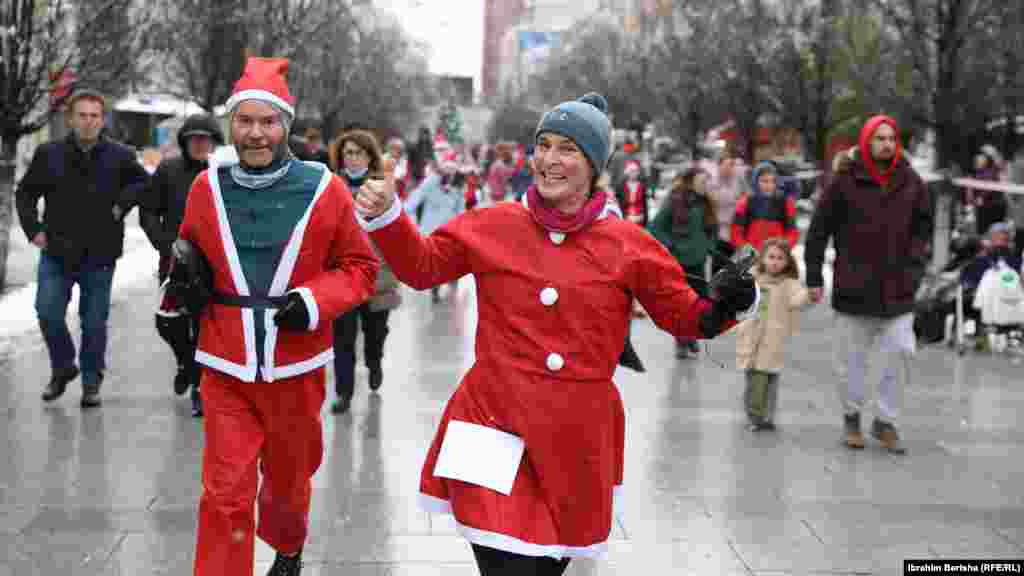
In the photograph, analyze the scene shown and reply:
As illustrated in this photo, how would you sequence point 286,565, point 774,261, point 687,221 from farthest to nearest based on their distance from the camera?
point 687,221
point 774,261
point 286,565

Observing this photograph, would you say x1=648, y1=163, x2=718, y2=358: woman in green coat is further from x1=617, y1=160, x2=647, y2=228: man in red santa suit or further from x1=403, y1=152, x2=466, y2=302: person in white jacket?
x1=617, y1=160, x2=647, y2=228: man in red santa suit

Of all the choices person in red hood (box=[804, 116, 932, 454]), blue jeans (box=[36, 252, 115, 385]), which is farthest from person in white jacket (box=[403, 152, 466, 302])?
person in red hood (box=[804, 116, 932, 454])

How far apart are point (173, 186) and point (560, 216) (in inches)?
186

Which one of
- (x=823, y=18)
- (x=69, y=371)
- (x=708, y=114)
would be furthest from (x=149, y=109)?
(x=69, y=371)

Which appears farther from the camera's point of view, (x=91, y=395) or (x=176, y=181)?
(x=91, y=395)

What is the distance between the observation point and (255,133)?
473 cm

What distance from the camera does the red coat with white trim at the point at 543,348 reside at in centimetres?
386

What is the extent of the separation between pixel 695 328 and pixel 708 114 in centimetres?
3685

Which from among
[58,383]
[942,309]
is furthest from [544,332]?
[942,309]

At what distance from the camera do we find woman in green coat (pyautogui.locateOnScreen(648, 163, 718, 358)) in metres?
11.8

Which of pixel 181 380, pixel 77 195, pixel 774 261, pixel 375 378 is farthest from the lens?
pixel 375 378

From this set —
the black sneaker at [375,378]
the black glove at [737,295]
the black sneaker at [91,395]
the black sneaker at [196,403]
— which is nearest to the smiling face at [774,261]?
the black sneaker at [375,378]

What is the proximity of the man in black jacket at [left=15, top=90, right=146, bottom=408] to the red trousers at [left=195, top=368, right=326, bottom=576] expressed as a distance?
395cm

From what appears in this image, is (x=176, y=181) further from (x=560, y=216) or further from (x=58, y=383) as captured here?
(x=560, y=216)
